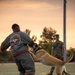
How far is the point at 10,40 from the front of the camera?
8.67 metres

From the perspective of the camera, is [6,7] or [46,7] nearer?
[6,7]

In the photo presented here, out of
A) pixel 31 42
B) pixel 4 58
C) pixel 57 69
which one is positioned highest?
pixel 31 42

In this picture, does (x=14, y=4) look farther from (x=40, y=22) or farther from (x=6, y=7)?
(x=40, y=22)

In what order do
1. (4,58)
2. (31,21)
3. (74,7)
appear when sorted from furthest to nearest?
(4,58) → (31,21) → (74,7)

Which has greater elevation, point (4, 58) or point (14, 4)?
point (14, 4)

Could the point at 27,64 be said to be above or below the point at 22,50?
below

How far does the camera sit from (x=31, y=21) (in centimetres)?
2909

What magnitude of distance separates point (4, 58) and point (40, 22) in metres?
4.26

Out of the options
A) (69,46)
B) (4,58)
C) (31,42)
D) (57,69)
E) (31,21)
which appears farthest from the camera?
(4,58)

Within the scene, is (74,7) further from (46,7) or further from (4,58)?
(4,58)

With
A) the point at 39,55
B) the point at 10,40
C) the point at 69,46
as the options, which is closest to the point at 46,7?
the point at 69,46

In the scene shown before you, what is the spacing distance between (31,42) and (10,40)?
476mm

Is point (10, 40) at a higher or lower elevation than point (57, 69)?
higher

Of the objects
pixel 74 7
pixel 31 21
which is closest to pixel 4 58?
pixel 31 21
